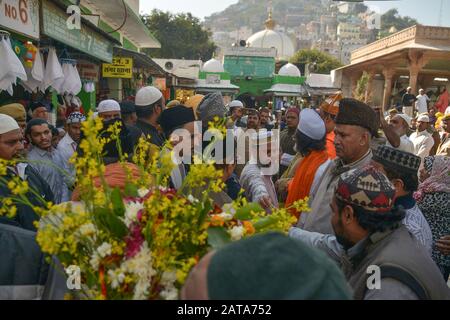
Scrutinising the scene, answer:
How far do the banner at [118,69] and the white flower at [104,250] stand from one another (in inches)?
387

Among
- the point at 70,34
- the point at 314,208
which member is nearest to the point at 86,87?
the point at 70,34

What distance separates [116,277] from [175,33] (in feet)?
170

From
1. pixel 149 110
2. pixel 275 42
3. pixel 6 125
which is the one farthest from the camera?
pixel 275 42

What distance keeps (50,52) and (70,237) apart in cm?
606

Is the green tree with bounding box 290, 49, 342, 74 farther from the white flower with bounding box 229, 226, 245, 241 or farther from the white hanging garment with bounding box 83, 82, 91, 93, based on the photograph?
the white flower with bounding box 229, 226, 245, 241

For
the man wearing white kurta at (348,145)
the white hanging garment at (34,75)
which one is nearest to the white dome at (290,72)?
the white hanging garment at (34,75)

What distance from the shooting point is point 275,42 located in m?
63.7

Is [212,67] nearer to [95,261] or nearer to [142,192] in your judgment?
[142,192]

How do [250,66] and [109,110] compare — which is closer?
[109,110]

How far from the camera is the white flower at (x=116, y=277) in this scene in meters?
1.23

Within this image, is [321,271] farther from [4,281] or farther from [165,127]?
[165,127]

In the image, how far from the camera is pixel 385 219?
186cm
